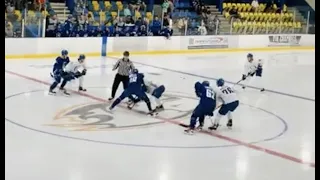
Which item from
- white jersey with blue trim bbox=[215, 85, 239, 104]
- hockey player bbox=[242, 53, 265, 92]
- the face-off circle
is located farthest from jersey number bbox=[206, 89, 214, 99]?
hockey player bbox=[242, 53, 265, 92]

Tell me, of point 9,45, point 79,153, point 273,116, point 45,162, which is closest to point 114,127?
point 79,153

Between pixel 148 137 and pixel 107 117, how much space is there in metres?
1.24

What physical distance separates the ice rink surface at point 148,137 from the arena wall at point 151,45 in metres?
2.71

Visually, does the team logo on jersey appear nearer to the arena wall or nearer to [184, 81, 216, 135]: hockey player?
[184, 81, 216, 135]: hockey player

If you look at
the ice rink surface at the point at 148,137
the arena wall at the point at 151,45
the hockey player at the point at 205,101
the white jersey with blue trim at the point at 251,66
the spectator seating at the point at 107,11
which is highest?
the spectator seating at the point at 107,11

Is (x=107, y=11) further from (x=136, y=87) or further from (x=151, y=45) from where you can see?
(x=136, y=87)

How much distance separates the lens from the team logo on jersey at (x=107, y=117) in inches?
251

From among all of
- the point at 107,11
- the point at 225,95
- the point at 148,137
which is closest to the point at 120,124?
the point at 148,137

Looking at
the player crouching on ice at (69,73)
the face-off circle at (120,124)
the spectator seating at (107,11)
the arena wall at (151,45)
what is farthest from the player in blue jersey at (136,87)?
the spectator seating at (107,11)

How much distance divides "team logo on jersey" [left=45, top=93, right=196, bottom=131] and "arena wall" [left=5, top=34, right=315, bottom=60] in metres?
4.18

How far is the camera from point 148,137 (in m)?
5.89

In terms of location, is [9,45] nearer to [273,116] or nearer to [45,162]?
[273,116]

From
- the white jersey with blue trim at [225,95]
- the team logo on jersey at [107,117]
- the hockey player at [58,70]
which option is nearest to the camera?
the white jersey with blue trim at [225,95]

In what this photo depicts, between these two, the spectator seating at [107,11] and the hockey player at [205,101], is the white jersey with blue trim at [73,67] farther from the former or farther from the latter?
the spectator seating at [107,11]
